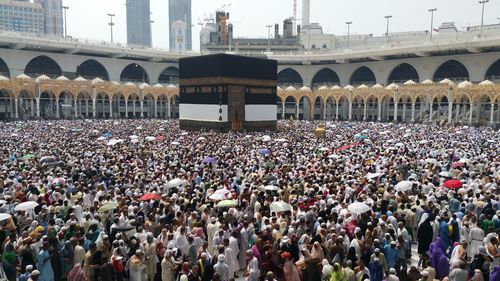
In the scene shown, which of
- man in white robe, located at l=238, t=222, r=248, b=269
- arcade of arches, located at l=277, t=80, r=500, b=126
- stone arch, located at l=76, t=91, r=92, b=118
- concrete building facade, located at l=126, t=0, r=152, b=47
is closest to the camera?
man in white robe, located at l=238, t=222, r=248, b=269

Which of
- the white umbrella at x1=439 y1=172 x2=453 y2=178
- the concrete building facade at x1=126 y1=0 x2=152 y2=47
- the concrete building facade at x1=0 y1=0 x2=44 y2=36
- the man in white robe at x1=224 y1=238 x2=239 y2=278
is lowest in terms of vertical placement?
the man in white robe at x1=224 y1=238 x2=239 y2=278

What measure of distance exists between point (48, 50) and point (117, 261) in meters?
49.1

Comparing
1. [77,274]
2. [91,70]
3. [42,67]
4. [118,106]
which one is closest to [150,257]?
[77,274]

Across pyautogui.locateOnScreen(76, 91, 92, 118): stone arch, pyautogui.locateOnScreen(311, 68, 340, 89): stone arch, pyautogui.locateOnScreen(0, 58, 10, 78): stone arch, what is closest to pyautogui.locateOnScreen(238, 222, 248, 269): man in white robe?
pyautogui.locateOnScreen(76, 91, 92, 118): stone arch

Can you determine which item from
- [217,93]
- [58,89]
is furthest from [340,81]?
[58,89]

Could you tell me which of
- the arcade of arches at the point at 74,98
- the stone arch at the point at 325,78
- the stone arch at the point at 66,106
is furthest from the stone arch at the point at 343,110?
the stone arch at the point at 66,106

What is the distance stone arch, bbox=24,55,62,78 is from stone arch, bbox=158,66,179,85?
1441cm

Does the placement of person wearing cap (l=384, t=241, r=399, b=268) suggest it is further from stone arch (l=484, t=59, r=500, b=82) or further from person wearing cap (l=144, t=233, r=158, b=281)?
stone arch (l=484, t=59, r=500, b=82)

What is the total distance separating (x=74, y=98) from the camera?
43531 mm

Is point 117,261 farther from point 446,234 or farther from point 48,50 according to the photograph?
point 48,50

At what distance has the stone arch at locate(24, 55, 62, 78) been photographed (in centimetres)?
4893

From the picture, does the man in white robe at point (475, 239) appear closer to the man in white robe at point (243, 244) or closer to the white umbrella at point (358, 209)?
the white umbrella at point (358, 209)

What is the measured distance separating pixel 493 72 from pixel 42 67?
51084 millimetres

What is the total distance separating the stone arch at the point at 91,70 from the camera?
5352 cm
